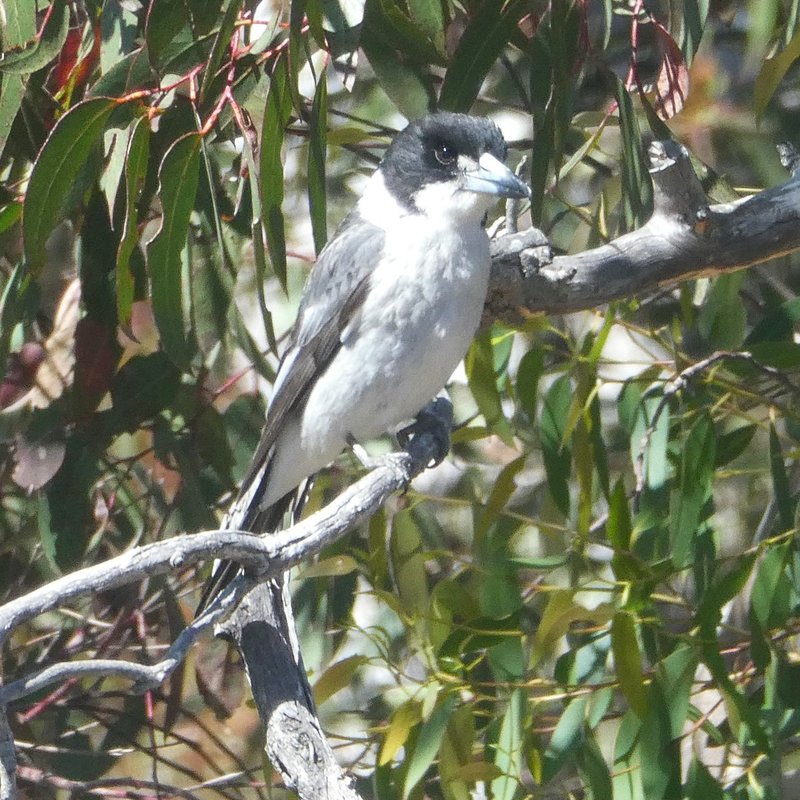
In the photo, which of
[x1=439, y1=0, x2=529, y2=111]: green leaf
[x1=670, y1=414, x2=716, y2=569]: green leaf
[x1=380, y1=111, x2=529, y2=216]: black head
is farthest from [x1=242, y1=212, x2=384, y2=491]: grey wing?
[x1=670, y1=414, x2=716, y2=569]: green leaf

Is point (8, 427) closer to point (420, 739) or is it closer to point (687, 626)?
point (420, 739)

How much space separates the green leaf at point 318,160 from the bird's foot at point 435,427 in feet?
1.76

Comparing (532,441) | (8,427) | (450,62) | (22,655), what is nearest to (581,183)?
(532,441)

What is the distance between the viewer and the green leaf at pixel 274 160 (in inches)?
69.1

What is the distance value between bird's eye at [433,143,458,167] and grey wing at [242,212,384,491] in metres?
0.15

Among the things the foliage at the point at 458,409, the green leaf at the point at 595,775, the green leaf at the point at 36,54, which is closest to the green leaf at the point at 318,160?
the foliage at the point at 458,409

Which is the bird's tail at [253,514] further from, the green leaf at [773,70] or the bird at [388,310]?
the green leaf at [773,70]

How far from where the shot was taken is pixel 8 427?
2.44 meters

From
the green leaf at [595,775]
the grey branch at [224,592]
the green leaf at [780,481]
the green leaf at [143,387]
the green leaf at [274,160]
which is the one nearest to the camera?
the grey branch at [224,592]

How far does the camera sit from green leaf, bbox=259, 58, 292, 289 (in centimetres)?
175

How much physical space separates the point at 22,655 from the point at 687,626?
4.67 ft

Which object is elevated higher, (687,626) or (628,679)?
(628,679)

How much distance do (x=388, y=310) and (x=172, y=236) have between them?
43 cm

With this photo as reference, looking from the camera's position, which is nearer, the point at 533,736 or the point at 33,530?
the point at 533,736
